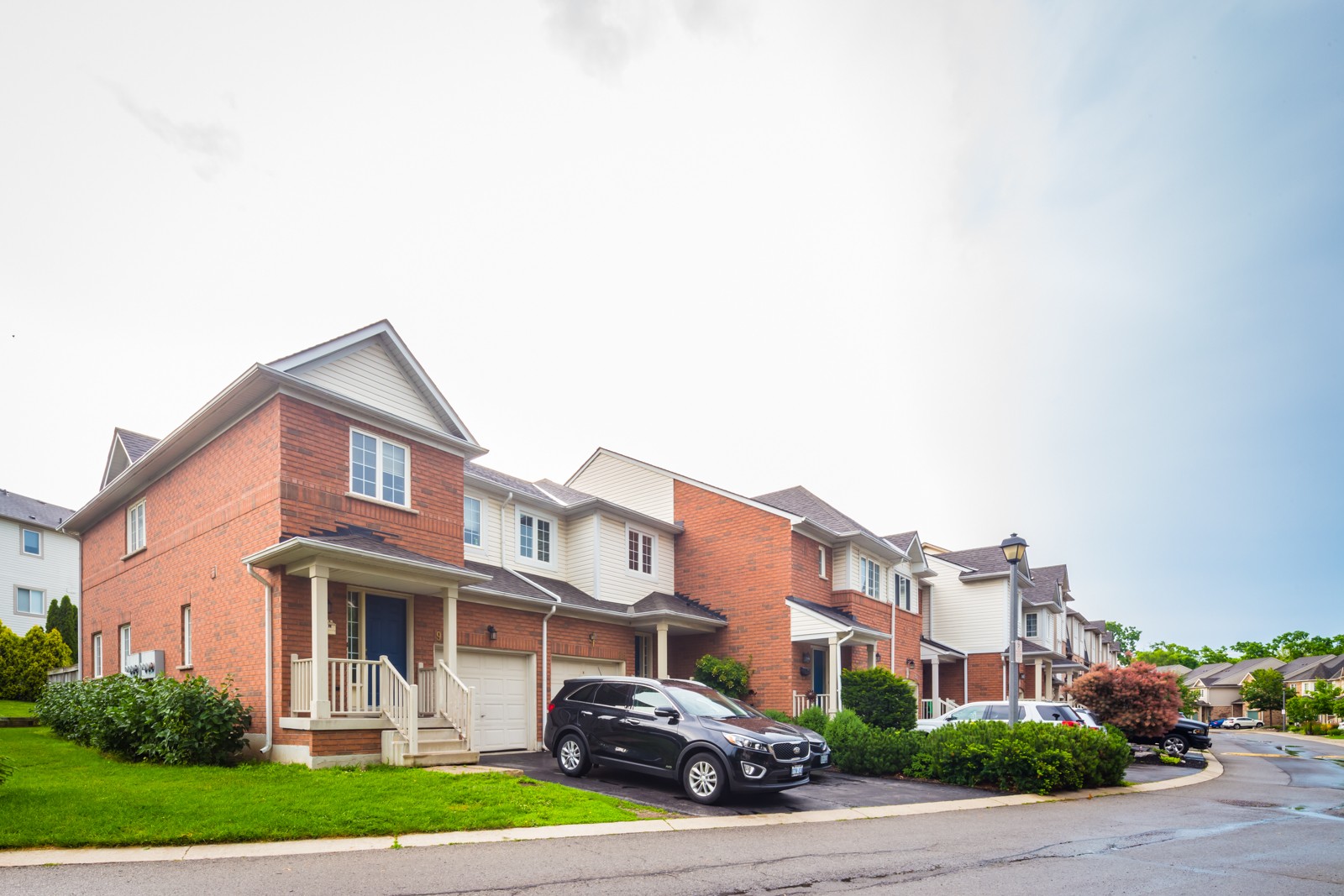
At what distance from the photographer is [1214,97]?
49.2ft

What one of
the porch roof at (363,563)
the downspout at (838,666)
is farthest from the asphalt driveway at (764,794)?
the downspout at (838,666)

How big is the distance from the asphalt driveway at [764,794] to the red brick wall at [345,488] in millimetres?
4323

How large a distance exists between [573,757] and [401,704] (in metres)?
2.91

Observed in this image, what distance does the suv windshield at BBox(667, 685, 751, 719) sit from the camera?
12508 millimetres

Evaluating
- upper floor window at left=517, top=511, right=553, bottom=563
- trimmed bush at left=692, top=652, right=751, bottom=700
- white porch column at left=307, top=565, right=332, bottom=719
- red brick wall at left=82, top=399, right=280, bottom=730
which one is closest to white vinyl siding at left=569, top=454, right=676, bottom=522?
upper floor window at left=517, top=511, right=553, bottom=563

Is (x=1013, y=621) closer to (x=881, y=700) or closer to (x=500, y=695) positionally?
(x=881, y=700)

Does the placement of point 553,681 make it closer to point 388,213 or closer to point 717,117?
point 388,213

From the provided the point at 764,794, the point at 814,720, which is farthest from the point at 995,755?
the point at 814,720

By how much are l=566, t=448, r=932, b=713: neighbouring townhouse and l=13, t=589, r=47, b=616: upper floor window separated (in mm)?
26466

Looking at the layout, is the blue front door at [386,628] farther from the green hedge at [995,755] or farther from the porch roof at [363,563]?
the green hedge at [995,755]

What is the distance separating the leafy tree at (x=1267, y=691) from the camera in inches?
3022

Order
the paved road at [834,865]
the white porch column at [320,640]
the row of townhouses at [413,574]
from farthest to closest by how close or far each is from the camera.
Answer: the row of townhouses at [413,574] < the white porch column at [320,640] < the paved road at [834,865]

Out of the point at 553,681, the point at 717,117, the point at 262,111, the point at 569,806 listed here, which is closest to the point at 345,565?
the point at 569,806

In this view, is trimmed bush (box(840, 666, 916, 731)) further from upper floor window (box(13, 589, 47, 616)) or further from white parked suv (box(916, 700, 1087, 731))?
upper floor window (box(13, 589, 47, 616))
